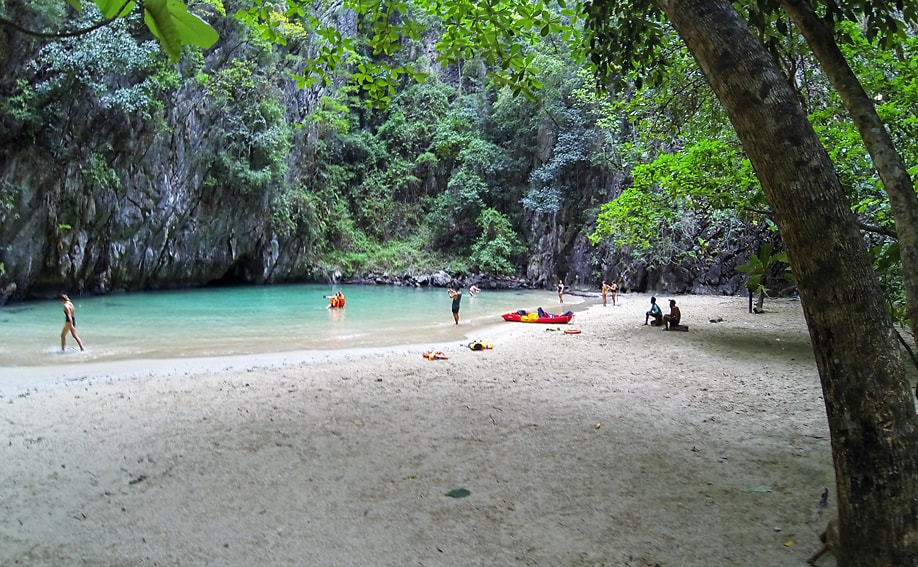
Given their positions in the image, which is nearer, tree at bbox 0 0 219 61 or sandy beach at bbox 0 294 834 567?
tree at bbox 0 0 219 61

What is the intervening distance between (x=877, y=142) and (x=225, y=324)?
1281 cm

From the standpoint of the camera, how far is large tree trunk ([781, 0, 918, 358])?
95.6 inches

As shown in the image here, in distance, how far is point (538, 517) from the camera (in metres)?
2.64

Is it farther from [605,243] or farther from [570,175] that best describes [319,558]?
[570,175]

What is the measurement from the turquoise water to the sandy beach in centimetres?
332

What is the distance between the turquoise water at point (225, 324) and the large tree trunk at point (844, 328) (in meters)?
8.67

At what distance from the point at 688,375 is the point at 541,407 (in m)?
2.44

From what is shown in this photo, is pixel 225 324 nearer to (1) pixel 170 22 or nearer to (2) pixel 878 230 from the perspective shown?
(2) pixel 878 230

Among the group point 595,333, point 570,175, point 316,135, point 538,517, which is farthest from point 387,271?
point 538,517

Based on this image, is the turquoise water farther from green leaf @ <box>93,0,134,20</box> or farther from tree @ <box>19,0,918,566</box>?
green leaf @ <box>93,0,134,20</box>

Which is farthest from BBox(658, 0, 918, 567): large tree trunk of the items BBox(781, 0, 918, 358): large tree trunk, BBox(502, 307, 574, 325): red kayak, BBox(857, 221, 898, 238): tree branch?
BBox(502, 307, 574, 325): red kayak

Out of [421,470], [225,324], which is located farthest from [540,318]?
[421,470]

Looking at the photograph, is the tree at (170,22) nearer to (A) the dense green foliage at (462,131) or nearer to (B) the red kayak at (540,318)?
(A) the dense green foliage at (462,131)

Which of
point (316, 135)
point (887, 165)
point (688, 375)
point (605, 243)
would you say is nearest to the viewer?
point (887, 165)
